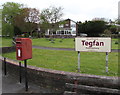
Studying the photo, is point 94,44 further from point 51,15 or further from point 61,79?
point 51,15

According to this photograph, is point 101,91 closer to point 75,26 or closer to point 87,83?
point 87,83

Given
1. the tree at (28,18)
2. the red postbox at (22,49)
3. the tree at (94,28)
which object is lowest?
the red postbox at (22,49)

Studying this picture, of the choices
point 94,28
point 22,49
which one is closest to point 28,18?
point 94,28

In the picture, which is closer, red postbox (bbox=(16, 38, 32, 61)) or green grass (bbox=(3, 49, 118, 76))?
red postbox (bbox=(16, 38, 32, 61))

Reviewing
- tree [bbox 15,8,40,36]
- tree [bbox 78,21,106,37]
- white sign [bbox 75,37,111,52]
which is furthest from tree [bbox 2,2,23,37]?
white sign [bbox 75,37,111,52]

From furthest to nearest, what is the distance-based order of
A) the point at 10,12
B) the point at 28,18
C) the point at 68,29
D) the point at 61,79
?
the point at 68,29 < the point at 10,12 < the point at 28,18 < the point at 61,79

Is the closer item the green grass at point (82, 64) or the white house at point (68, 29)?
the green grass at point (82, 64)

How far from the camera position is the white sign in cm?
486

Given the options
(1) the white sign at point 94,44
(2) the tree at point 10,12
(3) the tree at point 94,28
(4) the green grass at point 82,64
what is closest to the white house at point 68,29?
(3) the tree at point 94,28

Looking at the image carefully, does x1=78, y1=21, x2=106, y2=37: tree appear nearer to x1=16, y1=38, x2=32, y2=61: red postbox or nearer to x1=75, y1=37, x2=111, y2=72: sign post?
x1=75, y1=37, x2=111, y2=72: sign post

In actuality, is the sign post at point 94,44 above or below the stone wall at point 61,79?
above

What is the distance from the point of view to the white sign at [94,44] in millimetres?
4859

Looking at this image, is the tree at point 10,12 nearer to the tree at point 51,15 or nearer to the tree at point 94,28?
the tree at point 51,15

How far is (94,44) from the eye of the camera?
4.95 meters
